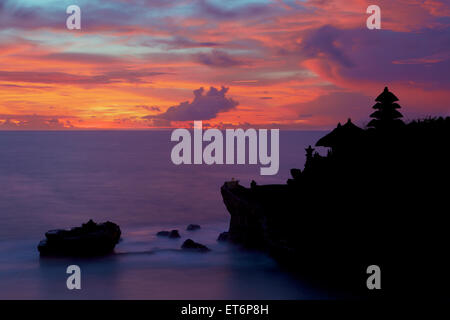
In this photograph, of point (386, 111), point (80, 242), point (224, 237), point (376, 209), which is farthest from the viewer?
point (224, 237)

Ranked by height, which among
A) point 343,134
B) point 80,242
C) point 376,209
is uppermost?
point 343,134

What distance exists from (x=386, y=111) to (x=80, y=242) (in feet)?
81.5

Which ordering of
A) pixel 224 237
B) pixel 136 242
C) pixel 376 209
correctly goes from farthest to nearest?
pixel 136 242 < pixel 224 237 < pixel 376 209

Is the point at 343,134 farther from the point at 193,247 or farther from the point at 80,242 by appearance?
the point at 80,242

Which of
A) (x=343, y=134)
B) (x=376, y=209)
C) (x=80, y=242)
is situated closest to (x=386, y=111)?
(x=343, y=134)

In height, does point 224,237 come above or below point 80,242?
below

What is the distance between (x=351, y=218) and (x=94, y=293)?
54.3ft

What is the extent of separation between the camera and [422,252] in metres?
23.6

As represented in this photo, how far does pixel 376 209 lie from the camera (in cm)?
2475

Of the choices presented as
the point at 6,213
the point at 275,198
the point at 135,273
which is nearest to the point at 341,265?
the point at 275,198

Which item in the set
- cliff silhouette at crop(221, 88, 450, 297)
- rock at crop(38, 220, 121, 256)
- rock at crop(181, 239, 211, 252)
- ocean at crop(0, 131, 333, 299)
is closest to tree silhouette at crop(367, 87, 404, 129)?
cliff silhouette at crop(221, 88, 450, 297)

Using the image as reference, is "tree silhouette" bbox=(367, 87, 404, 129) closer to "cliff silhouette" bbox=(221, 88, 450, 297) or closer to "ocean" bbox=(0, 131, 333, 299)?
"cliff silhouette" bbox=(221, 88, 450, 297)

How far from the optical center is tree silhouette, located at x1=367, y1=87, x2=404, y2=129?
29281 millimetres

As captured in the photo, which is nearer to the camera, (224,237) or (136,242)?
(224,237)
